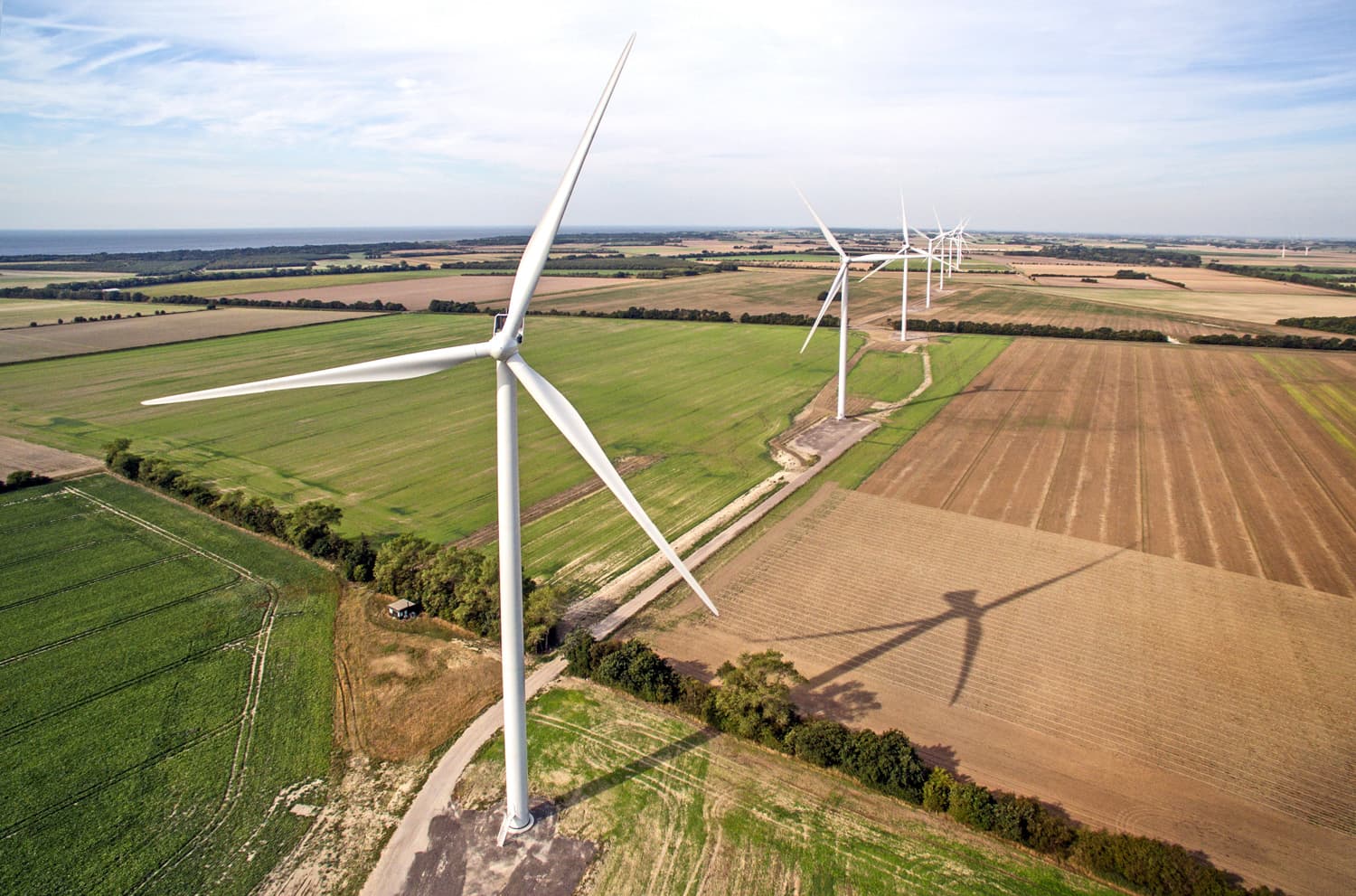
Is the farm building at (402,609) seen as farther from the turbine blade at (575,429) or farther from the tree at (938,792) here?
the tree at (938,792)

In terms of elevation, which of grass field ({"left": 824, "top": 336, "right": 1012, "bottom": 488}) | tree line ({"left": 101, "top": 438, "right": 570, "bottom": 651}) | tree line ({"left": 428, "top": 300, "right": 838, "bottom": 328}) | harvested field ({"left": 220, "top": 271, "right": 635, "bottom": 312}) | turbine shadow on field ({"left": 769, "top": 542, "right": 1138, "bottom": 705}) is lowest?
turbine shadow on field ({"left": 769, "top": 542, "right": 1138, "bottom": 705})

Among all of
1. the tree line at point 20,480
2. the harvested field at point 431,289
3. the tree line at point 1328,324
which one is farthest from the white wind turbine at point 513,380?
the tree line at point 1328,324

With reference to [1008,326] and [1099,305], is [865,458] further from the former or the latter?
[1099,305]

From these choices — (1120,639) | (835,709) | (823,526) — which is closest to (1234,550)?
Result: (1120,639)

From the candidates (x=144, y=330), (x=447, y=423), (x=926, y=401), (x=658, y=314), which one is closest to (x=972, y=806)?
(x=926, y=401)

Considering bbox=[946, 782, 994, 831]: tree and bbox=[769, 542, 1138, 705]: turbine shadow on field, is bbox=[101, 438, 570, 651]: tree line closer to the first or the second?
bbox=[769, 542, 1138, 705]: turbine shadow on field

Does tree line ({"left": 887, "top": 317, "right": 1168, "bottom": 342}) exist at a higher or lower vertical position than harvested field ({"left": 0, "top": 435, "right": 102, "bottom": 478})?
higher

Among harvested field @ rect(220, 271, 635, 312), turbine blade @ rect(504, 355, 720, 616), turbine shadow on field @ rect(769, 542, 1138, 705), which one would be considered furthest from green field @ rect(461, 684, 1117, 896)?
harvested field @ rect(220, 271, 635, 312)
